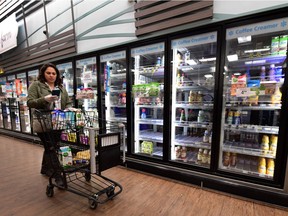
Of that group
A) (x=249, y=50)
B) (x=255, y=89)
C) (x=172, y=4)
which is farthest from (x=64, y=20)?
(x=255, y=89)

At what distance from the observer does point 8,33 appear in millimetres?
4863

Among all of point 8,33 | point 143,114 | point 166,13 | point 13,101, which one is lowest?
point 143,114

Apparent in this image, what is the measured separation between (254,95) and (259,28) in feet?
2.56

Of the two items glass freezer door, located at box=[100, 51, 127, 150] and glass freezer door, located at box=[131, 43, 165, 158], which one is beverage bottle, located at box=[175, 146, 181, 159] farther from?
glass freezer door, located at box=[100, 51, 127, 150]

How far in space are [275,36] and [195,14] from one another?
3.45 ft

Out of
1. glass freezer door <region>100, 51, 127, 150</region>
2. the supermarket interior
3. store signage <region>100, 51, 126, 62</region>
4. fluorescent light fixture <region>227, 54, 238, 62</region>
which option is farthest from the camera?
glass freezer door <region>100, 51, 127, 150</region>

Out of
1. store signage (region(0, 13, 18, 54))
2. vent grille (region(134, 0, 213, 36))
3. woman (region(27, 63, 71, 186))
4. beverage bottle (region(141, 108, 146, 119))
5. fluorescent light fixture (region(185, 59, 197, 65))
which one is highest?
store signage (region(0, 13, 18, 54))

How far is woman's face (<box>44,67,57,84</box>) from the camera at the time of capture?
206cm

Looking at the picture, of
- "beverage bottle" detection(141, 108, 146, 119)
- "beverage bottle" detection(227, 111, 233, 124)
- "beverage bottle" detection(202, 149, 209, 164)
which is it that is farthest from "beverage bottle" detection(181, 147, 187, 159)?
"beverage bottle" detection(141, 108, 146, 119)

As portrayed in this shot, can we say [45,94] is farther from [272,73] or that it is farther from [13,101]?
[13,101]

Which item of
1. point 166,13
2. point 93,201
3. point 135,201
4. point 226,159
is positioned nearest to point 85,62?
point 166,13

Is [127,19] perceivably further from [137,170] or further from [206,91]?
[137,170]

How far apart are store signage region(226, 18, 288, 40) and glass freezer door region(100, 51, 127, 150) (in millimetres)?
1838

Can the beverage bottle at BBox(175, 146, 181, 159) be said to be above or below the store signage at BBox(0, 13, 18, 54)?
below
